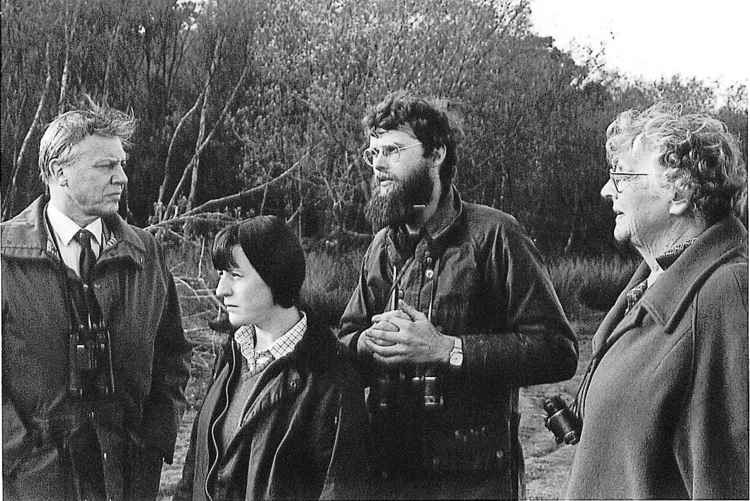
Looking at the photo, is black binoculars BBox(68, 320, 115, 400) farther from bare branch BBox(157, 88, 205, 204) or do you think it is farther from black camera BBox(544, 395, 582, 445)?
black camera BBox(544, 395, 582, 445)

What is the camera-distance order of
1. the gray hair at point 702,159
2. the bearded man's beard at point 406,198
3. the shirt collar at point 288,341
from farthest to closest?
1. the bearded man's beard at point 406,198
2. the shirt collar at point 288,341
3. the gray hair at point 702,159

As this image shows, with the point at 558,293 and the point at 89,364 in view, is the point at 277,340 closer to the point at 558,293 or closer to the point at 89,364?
the point at 89,364

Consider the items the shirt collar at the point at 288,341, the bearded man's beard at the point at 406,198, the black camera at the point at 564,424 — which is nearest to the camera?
the shirt collar at the point at 288,341

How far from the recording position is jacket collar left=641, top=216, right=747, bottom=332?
147 inches

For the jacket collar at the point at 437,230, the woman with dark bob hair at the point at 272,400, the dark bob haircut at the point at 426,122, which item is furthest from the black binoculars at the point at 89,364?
the dark bob haircut at the point at 426,122

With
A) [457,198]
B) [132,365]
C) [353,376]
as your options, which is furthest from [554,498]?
[132,365]

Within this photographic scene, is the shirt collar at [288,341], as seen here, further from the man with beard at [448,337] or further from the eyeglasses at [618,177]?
the eyeglasses at [618,177]

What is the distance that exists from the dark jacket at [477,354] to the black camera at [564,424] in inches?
4.9

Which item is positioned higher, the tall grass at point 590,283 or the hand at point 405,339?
the tall grass at point 590,283

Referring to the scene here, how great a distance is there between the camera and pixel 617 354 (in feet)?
12.6

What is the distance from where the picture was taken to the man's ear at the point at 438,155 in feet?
13.6

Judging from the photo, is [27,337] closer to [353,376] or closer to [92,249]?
[92,249]

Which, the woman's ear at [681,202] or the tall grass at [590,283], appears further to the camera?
the tall grass at [590,283]

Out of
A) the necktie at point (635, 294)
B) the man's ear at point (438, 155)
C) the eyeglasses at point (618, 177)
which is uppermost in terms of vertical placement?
the man's ear at point (438, 155)
